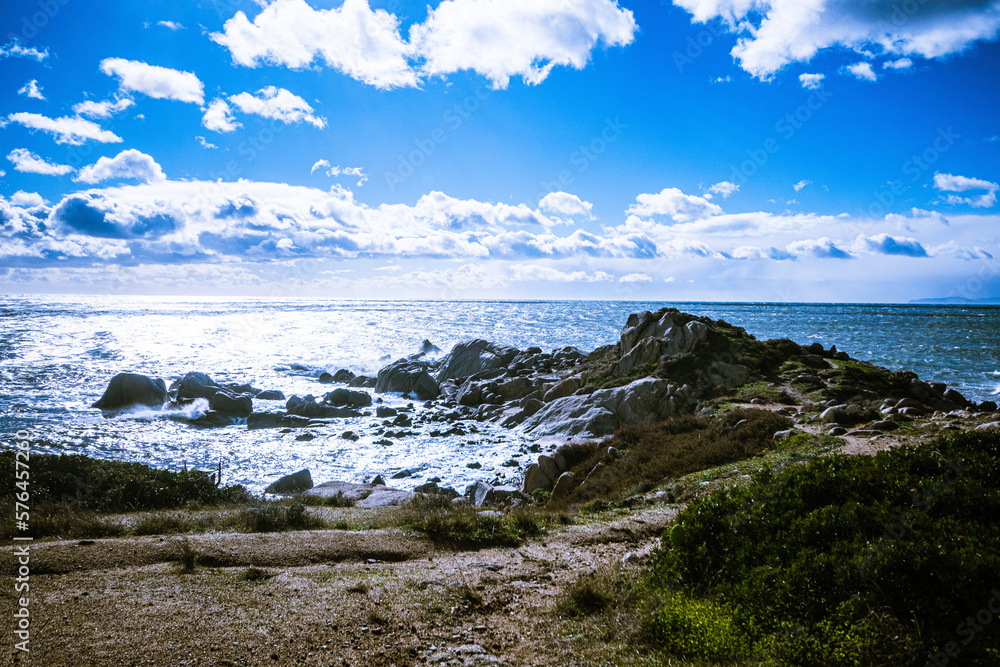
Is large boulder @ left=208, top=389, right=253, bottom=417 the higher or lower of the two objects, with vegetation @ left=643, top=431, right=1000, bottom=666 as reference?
lower

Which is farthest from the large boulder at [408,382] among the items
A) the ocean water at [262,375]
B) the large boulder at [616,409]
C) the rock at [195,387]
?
the large boulder at [616,409]

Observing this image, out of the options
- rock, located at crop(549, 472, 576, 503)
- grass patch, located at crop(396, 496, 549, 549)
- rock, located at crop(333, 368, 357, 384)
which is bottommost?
rock, located at crop(333, 368, 357, 384)

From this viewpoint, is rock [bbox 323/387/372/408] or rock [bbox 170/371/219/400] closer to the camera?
rock [bbox 170/371/219/400]

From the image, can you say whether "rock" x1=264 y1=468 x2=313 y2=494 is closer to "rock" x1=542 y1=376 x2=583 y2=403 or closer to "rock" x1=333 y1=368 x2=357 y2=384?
"rock" x1=542 y1=376 x2=583 y2=403

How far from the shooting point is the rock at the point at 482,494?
16.8 meters

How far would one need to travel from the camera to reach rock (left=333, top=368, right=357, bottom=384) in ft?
145

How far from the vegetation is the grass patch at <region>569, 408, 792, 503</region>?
745 cm

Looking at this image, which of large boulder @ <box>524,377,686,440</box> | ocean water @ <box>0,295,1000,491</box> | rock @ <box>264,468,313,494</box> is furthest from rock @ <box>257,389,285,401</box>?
large boulder @ <box>524,377,686,440</box>

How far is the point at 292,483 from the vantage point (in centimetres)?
1878

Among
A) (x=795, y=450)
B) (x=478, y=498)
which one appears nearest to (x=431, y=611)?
(x=478, y=498)

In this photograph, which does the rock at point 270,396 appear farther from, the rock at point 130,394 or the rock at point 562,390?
the rock at point 562,390

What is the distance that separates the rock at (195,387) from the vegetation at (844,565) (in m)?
34.0

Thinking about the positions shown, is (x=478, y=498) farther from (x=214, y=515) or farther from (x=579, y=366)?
(x=579, y=366)

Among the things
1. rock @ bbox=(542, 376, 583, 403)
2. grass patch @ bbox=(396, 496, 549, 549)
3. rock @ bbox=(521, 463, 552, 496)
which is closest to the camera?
grass patch @ bbox=(396, 496, 549, 549)
